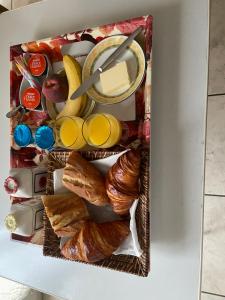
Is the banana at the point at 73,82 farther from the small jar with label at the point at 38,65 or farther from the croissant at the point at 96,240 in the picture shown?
the croissant at the point at 96,240

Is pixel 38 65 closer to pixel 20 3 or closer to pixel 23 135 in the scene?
pixel 23 135

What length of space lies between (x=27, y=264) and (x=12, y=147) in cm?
30

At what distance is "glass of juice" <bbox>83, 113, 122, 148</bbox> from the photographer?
0.55 meters

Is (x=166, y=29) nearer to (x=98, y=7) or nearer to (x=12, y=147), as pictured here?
(x=98, y=7)

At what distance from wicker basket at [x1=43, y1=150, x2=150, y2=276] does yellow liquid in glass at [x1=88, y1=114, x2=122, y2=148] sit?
0.09ft

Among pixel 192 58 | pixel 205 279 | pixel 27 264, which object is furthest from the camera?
pixel 205 279

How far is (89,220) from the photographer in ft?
1.93

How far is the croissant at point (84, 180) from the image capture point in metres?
0.55

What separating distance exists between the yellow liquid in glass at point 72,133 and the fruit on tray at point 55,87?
0.06 metres

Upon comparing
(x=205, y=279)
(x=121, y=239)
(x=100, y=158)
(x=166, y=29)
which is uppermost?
(x=166, y=29)

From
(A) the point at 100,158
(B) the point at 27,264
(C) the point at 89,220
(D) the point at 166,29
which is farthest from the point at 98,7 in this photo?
(B) the point at 27,264

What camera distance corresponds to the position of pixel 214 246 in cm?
94

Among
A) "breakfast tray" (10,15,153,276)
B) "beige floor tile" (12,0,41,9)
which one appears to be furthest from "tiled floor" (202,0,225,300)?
"beige floor tile" (12,0,41,9)

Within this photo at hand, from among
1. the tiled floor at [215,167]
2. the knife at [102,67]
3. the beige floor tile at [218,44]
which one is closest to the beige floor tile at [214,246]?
the tiled floor at [215,167]
